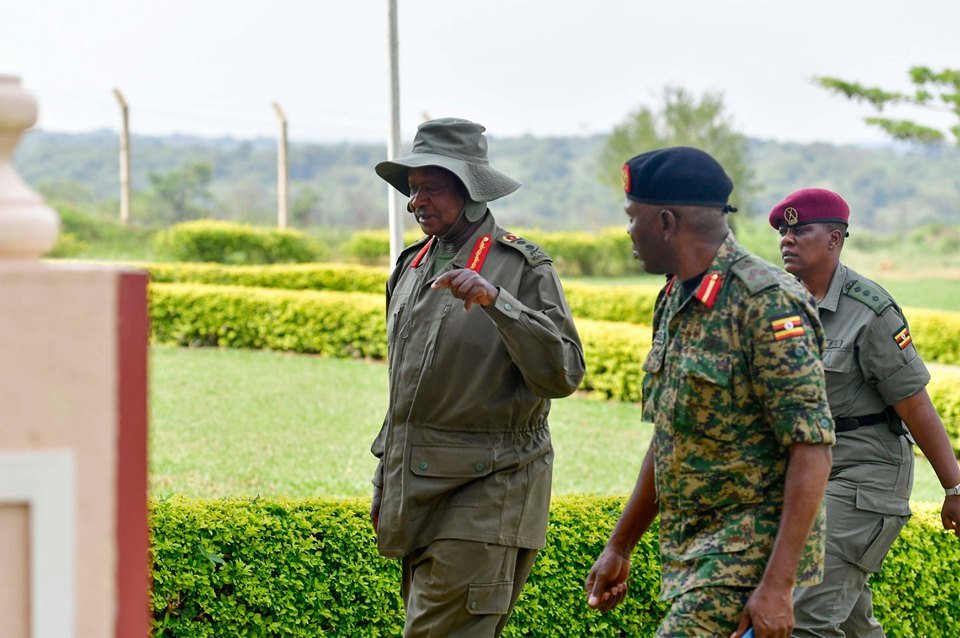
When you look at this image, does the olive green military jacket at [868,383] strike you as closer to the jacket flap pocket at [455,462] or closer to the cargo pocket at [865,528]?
the cargo pocket at [865,528]

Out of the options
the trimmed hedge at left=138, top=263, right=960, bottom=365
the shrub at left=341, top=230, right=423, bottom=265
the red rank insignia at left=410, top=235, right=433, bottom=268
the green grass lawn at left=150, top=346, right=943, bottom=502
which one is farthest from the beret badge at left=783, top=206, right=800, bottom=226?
the shrub at left=341, top=230, right=423, bottom=265

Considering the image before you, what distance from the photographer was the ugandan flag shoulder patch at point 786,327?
2521mm

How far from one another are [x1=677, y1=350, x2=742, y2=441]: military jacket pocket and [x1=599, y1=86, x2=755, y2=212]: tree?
37.4 m

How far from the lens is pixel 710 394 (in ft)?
8.54

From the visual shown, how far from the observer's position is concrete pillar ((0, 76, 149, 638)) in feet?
5.68

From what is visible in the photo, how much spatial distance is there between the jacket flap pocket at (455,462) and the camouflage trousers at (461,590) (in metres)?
0.19

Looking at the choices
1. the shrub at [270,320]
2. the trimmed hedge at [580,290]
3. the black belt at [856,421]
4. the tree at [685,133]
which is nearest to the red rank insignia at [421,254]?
the black belt at [856,421]

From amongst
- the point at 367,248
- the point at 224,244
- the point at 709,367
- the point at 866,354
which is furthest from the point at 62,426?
the point at 367,248

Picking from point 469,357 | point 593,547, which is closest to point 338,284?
point 593,547

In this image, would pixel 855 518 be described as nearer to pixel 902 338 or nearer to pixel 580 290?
pixel 902 338

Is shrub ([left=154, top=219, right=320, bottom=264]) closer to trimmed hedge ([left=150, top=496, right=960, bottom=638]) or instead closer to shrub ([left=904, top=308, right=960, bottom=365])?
shrub ([left=904, top=308, right=960, bottom=365])

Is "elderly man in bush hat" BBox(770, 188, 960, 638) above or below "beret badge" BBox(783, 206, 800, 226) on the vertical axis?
below

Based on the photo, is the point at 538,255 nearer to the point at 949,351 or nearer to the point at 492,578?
the point at 492,578

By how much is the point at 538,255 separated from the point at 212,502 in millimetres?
1670
